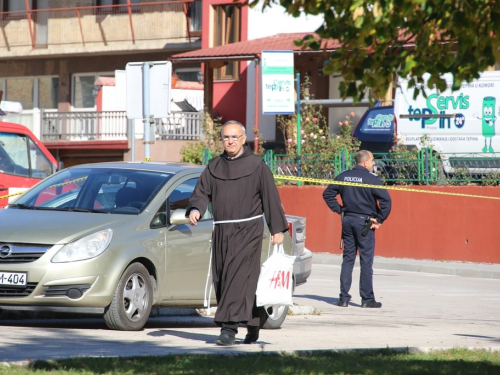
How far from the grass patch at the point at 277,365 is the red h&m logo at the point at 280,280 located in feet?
3.11

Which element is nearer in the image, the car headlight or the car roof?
the car headlight

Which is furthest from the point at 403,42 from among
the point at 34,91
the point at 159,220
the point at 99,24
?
the point at 34,91

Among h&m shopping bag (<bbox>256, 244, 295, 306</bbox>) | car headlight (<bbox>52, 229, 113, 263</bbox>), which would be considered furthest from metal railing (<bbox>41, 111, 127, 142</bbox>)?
h&m shopping bag (<bbox>256, 244, 295, 306</bbox>)

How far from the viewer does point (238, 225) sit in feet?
27.8

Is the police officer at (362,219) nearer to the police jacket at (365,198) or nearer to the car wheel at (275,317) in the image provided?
the police jacket at (365,198)

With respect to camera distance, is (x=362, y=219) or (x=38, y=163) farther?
(x=38, y=163)

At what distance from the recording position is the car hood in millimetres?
9195

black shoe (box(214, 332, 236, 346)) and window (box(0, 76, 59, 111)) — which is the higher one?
window (box(0, 76, 59, 111))

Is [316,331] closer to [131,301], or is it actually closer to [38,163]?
[131,301]

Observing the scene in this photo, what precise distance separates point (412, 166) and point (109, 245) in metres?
13.2

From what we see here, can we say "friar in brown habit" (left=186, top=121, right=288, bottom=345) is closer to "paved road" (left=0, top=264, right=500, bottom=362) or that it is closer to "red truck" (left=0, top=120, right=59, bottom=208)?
"paved road" (left=0, top=264, right=500, bottom=362)

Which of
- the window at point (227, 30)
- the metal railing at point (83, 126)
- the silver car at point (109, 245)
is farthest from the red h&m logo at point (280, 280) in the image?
the window at point (227, 30)

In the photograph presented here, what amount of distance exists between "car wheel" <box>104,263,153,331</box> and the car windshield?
64 centimetres

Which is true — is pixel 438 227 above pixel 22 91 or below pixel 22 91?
below
